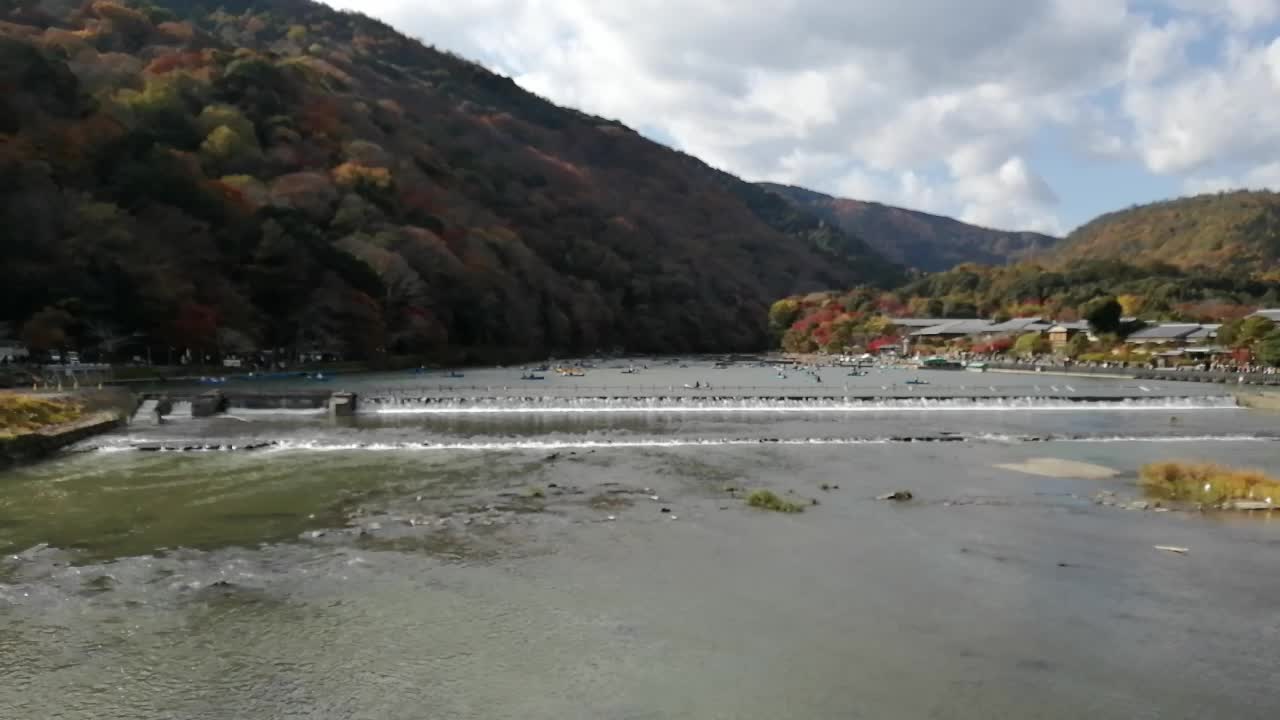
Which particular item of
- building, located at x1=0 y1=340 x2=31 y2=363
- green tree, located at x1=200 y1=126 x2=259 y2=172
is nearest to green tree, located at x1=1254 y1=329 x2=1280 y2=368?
building, located at x1=0 y1=340 x2=31 y2=363

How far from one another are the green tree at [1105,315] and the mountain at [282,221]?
4671 centimetres

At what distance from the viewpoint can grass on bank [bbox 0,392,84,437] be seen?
22062 millimetres

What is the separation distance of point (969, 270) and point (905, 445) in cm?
11393

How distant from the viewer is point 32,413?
78.0ft

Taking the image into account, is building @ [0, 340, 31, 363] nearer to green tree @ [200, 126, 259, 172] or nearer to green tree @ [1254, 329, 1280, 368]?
green tree @ [200, 126, 259, 172]

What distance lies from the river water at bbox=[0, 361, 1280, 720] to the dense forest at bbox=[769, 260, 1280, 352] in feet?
254

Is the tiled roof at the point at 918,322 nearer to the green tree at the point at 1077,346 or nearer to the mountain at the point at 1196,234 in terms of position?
the green tree at the point at 1077,346

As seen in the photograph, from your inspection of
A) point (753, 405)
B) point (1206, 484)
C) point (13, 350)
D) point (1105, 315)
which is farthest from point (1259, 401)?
point (13, 350)

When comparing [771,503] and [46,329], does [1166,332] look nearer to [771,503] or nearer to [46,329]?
[771,503]

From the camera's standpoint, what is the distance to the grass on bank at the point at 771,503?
16125 mm

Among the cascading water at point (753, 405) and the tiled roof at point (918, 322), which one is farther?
the tiled roof at point (918, 322)

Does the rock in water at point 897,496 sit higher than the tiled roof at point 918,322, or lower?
lower

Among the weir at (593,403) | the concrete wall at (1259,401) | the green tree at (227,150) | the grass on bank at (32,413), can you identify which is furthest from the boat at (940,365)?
the grass on bank at (32,413)

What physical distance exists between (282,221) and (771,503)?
48041 millimetres
